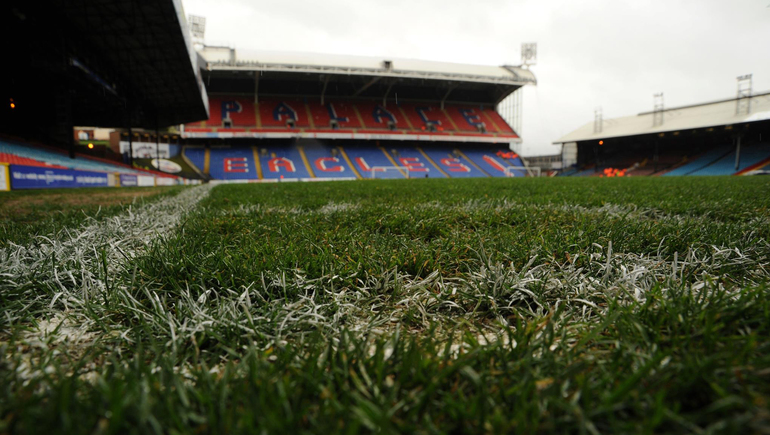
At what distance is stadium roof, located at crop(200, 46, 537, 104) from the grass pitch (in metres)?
27.6

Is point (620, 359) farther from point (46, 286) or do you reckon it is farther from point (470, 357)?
point (46, 286)

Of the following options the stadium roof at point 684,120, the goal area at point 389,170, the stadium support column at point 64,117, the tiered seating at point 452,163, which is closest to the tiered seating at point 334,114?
the goal area at point 389,170

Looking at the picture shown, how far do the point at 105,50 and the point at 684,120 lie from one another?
129 ft

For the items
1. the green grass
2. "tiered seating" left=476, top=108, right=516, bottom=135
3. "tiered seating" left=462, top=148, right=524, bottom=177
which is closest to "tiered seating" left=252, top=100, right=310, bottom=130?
"tiered seating" left=462, top=148, right=524, bottom=177

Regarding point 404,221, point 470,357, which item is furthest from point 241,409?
point 404,221

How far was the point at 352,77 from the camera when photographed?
28.7 meters

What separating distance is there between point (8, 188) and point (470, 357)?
12.8 meters

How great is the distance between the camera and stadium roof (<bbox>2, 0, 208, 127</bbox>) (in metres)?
10.4

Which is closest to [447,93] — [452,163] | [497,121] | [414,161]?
[497,121]

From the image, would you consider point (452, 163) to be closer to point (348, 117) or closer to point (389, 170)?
point (389, 170)

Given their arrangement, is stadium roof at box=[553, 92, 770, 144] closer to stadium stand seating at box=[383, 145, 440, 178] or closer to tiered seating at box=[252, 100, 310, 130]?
stadium stand seating at box=[383, 145, 440, 178]

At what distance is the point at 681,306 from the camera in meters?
0.82

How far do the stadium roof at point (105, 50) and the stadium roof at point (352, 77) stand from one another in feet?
27.0

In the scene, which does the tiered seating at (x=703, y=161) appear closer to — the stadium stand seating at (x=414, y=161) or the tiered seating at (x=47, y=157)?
the stadium stand seating at (x=414, y=161)
